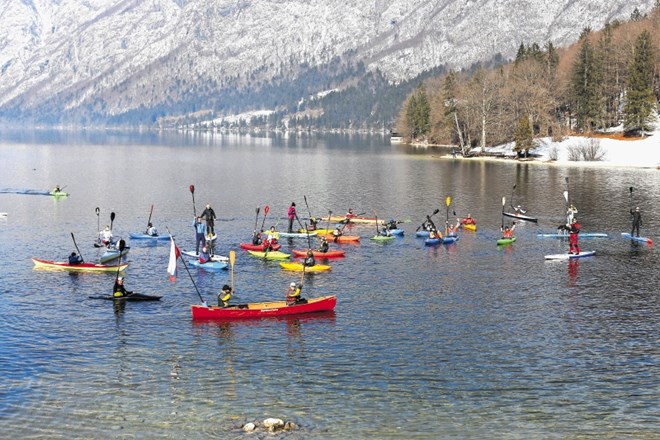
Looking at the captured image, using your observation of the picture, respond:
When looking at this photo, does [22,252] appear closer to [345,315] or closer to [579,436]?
[345,315]

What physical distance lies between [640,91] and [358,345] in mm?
148241

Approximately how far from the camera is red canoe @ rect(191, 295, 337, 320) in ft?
146

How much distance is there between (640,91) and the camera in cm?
16762

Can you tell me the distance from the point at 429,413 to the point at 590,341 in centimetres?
1409

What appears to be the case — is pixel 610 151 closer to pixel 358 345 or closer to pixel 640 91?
pixel 640 91

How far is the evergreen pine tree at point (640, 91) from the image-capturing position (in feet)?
543

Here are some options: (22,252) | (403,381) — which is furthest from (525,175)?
(403,381)

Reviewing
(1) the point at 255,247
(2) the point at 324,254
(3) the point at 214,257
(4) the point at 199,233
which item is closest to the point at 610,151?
(2) the point at 324,254

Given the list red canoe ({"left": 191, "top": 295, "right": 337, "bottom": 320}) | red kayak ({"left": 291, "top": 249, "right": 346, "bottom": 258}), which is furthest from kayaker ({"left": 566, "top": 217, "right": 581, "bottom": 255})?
red canoe ({"left": 191, "top": 295, "right": 337, "bottom": 320})

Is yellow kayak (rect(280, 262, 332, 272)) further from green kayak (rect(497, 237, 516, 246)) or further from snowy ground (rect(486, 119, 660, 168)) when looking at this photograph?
snowy ground (rect(486, 119, 660, 168))

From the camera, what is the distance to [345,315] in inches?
1820

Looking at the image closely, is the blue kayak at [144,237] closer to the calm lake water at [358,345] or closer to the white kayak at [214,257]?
the calm lake water at [358,345]

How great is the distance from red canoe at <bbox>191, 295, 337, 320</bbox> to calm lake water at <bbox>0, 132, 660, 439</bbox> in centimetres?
71

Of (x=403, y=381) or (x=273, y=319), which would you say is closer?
(x=403, y=381)
